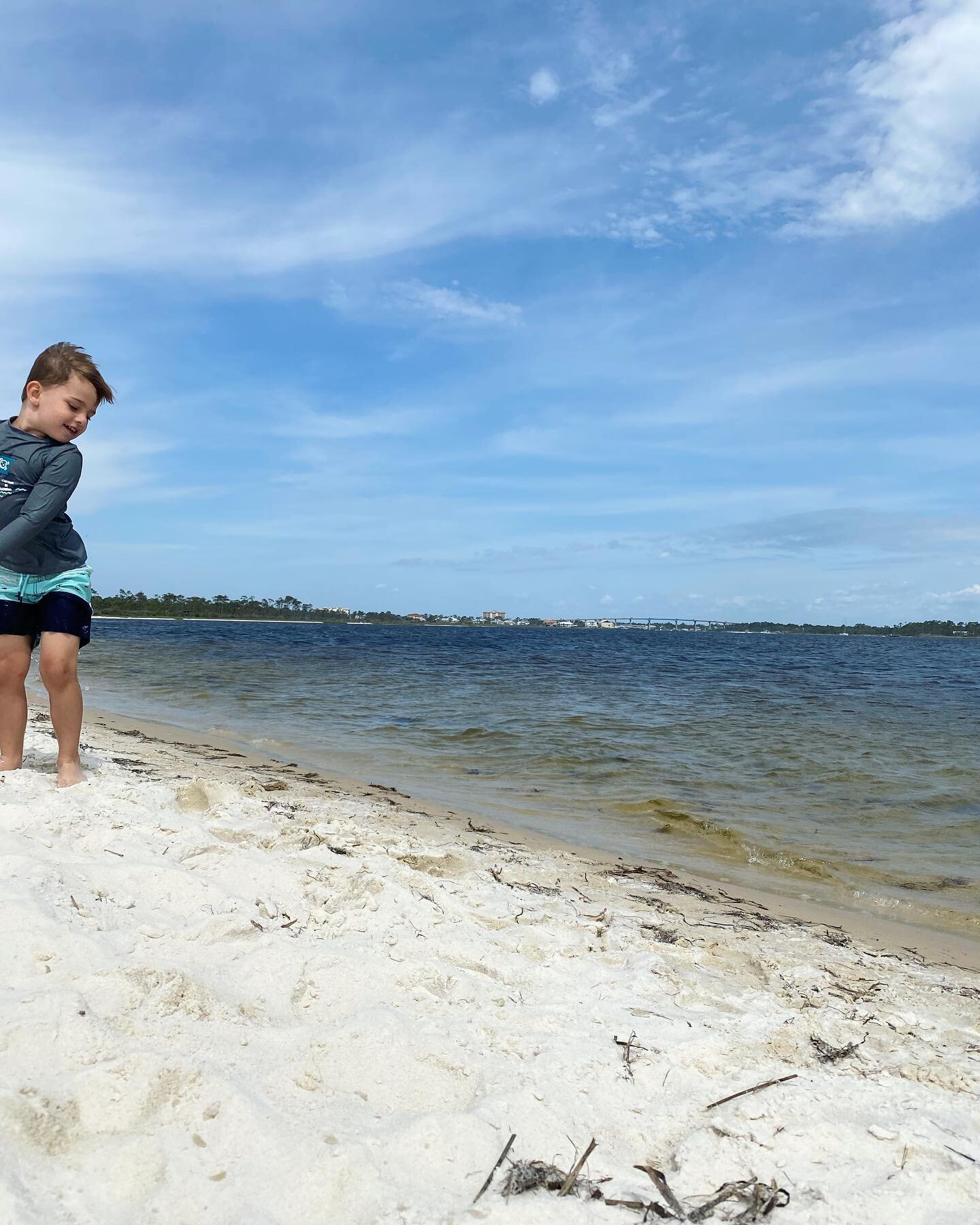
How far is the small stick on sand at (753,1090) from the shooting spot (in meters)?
1.92

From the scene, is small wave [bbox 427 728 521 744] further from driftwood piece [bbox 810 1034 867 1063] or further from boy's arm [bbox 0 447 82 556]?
driftwood piece [bbox 810 1034 867 1063]

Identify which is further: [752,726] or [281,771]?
[752,726]

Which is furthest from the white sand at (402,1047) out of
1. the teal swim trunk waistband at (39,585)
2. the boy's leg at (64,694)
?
the teal swim trunk waistband at (39,585)

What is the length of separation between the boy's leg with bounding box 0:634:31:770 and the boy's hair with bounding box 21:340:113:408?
3.95ft

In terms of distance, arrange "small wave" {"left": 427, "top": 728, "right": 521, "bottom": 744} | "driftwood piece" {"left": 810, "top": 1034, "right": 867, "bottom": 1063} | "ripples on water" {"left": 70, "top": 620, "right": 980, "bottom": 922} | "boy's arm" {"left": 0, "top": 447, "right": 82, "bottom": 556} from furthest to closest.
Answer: "small wave" {"left": 427, "top": 728, "right": 521, "bottom": 744} < "ripples on water" {"left": 70, "top": 620, "right": 980, "bottom": 922} < "boy's arm" {"left": 0, "top": 447, "right": 82, "bottom": 556} < "driftwood piece" {"left": 810, "top": 1034, "right": 867, "bottom": 1063}

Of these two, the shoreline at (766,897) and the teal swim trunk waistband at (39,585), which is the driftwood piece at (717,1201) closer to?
the shoreline at (766,897)

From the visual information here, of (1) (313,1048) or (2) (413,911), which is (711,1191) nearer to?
(1) (313,1048)

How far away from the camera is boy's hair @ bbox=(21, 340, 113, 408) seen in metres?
3.61

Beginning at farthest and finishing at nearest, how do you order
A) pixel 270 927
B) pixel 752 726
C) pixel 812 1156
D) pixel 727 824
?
pixel 752 726, pixel 727 824, pixel 270 927, pixel 812 1156

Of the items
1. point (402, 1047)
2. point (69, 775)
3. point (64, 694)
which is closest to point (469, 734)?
point (69, 775)

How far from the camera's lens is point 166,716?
36.8ft

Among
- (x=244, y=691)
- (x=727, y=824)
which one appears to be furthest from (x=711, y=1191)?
(x=244, y=691)

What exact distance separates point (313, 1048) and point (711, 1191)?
0.99 m

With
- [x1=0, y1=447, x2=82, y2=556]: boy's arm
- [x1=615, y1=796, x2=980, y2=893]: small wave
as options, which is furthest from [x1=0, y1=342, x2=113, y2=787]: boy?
[x1=615, y1=796, x2=980, y2=893]: small wave
